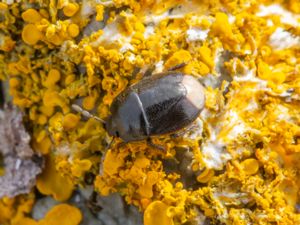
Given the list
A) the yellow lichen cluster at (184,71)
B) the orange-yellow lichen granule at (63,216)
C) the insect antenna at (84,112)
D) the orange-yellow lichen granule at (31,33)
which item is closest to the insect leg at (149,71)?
the yellow lichen cluster at (184,71)

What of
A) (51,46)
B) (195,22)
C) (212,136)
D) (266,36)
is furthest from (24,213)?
(266,36)

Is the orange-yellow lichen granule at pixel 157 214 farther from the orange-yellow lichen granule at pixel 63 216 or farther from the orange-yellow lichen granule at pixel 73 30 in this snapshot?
the orange-yellow lichen granule at pixel 73 30

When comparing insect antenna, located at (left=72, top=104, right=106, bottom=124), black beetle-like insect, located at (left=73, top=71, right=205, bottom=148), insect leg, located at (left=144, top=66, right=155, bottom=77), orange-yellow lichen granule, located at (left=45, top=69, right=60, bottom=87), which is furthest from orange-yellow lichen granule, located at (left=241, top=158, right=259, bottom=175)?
orange-yellow lichen granule, located at (left=45, top=69, right=60, bottom=87)

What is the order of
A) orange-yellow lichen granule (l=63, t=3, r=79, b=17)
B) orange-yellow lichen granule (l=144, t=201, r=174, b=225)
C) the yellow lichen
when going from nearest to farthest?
orange-yellow lichen granule (l=144, t=201, r=174, b=225), orange-yellow lichen granule (l=63, t=3, r=79, b=17), the yellow lichen

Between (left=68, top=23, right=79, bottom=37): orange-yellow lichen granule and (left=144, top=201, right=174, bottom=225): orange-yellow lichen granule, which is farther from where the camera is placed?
(left=68, top=23, right=79, bottom=37): orange-yellow lichen granule

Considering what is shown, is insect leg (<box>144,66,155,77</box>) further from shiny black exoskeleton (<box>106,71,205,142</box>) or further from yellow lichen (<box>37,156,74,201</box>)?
yellow lichen (<box>37,156,74,201</box>)

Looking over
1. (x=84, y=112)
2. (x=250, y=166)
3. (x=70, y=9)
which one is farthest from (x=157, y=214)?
(x=70, y=9)

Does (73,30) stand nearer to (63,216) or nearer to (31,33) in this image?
(31,33)
